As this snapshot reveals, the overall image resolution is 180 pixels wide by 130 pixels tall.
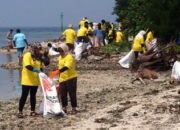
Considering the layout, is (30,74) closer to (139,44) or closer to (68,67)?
(68,67)

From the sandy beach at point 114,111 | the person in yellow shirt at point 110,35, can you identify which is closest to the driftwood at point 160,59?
the sandy beach at point 114,111

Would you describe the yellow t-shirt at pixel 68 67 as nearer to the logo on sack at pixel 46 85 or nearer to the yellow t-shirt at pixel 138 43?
the logo on sack at pixel 46 85

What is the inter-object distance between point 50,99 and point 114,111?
4.41ft

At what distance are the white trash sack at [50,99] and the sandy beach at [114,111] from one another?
0.16 meters

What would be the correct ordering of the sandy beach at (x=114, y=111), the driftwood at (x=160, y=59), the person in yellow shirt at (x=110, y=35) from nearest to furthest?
the sandy beach at (x=114, y=111), the driftwood at (x=160, y=59), the person in yellow shirt at (x=110, y=35)

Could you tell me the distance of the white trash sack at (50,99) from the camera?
38.1 feet

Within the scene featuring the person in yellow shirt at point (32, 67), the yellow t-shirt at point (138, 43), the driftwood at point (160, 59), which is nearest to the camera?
the person in yellow shirt at point (32, 67)

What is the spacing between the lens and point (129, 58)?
2097cm

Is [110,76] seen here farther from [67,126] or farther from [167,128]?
[167,128]

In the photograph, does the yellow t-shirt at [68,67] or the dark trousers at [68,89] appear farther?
the dark trousers at [68,89]

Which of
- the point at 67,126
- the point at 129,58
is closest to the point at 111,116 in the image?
the point at 67,126

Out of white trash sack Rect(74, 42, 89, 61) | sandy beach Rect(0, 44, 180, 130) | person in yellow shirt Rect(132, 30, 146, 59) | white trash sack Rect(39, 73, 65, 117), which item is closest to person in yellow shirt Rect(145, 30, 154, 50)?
person in yellow shirt Rect(132, 30, 146, 59)

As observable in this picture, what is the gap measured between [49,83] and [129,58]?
31.3ft

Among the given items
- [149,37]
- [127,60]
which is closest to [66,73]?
[149,37]
